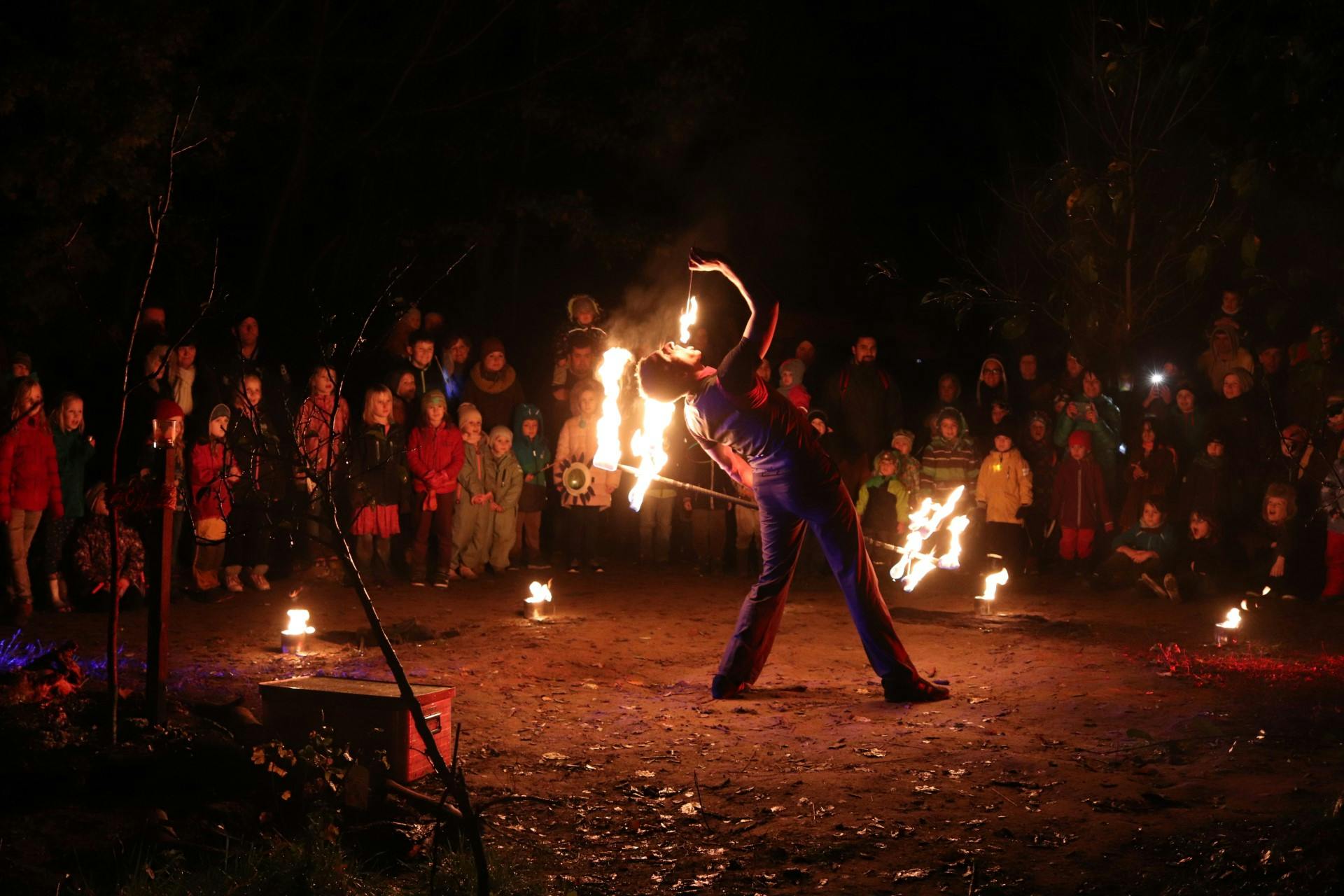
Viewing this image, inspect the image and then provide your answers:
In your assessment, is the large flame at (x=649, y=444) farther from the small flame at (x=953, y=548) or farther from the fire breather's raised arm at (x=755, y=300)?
the small flame at (x=953, y=548)

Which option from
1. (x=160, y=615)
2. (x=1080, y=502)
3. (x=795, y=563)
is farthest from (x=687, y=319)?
(x=1080, y=502)

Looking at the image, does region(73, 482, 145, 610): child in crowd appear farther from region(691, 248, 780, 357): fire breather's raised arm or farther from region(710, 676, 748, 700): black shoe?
region(691, 248, 780, 357): fire breather's raised arm

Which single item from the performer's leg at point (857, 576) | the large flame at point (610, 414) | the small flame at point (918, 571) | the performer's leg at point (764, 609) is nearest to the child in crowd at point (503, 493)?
the large flame at point (610, 414)

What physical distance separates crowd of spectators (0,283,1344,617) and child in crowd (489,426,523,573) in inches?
0.9

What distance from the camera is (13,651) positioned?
7730mm

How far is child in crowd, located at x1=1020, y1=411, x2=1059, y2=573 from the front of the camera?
13375mm

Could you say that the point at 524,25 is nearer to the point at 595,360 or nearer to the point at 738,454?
the point at 595,360

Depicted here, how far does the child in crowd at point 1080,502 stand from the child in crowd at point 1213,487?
845 mm

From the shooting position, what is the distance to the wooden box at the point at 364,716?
5.75m

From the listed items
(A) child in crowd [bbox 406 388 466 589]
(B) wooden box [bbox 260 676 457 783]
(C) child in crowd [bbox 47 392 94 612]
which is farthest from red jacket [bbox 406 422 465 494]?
(B) wooden box [bbox 260 676 457 783]

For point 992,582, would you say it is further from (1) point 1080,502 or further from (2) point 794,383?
(2) point 794,383

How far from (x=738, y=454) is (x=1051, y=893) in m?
3.92

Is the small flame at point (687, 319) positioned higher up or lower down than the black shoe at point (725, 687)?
higher up

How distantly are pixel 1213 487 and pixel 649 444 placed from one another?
7.22m
